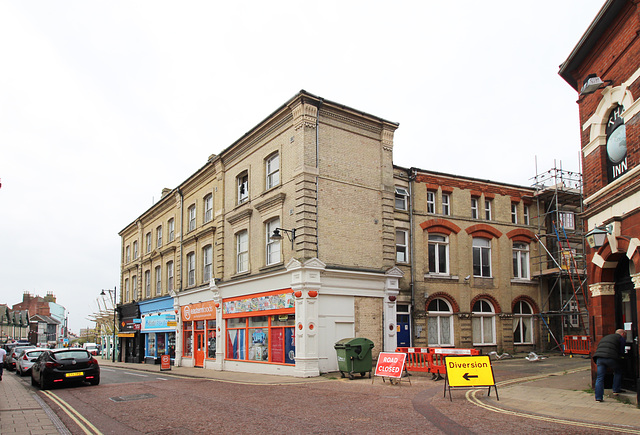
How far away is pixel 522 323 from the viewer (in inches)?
1078

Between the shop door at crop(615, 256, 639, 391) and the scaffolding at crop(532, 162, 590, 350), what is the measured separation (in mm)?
15023

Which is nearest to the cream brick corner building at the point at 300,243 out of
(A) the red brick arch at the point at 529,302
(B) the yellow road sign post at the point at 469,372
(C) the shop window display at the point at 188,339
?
(C) the shop window display at the point at 188,339

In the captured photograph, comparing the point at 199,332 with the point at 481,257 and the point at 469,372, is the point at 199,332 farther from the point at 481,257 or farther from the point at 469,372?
the point at 469,372

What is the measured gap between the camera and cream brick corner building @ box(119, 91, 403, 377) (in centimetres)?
2020

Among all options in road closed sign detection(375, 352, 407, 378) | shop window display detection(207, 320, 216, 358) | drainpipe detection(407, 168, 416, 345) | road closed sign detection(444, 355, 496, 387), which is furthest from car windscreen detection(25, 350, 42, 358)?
road closed sign detection(444, 355, 496, 387)

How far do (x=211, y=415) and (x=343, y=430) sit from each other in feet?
10.7

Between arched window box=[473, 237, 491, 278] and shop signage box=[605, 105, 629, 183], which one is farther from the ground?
shop signage box=[605, 105, 629, 183]

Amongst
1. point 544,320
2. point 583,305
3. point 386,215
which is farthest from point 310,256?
point 583,305

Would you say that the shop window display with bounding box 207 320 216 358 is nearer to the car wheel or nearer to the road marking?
the car wheel

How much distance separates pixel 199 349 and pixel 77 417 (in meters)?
17.6

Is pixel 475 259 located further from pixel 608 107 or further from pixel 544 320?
pixel 608 107

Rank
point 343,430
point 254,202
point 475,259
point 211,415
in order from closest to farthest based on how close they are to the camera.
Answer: point 343,430
point 211,415
point 254,202
point 475,259

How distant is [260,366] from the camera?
22109mm

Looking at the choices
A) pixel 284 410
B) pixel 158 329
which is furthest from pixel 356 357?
pixel 158 329
